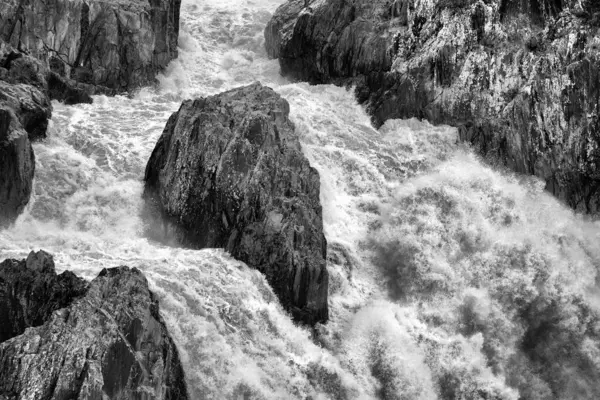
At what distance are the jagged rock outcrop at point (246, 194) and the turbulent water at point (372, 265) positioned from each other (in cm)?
97

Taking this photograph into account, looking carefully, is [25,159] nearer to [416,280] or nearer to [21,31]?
[21,31]

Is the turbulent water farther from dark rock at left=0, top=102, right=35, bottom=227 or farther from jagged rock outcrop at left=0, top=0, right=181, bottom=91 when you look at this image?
jagged rock outcrop at left=0, top=0, right=181, bottom=91

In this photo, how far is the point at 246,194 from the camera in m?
33.3

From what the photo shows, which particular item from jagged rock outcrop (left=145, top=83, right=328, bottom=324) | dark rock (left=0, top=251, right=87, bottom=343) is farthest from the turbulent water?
dark rock (left=0, top=251, right=87, bottom=343)

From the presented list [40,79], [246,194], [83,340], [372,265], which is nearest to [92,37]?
[40,79]

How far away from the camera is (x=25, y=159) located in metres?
32.9

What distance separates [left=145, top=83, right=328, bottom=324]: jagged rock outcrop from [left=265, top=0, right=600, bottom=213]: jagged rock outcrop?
38.2 ft

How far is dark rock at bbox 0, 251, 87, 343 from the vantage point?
22859 mm

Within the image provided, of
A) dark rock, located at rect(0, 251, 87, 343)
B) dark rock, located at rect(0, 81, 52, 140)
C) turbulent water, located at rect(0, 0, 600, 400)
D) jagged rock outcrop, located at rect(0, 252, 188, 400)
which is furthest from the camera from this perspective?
dark rock, located at rect(0, 81, 52, 140)

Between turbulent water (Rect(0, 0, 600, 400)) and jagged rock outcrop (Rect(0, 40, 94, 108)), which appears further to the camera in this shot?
jagged rock outcrop (Rect(0, 40, 94, 108))

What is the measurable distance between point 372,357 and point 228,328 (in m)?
6.25

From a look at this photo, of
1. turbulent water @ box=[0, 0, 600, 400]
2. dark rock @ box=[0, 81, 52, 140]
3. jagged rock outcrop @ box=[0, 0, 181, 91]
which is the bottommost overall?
turbulent water @ box=[0, 0, 600, 400]

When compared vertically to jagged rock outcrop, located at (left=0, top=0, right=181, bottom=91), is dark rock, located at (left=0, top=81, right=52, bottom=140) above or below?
below

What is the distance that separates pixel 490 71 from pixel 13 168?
1020 inches
